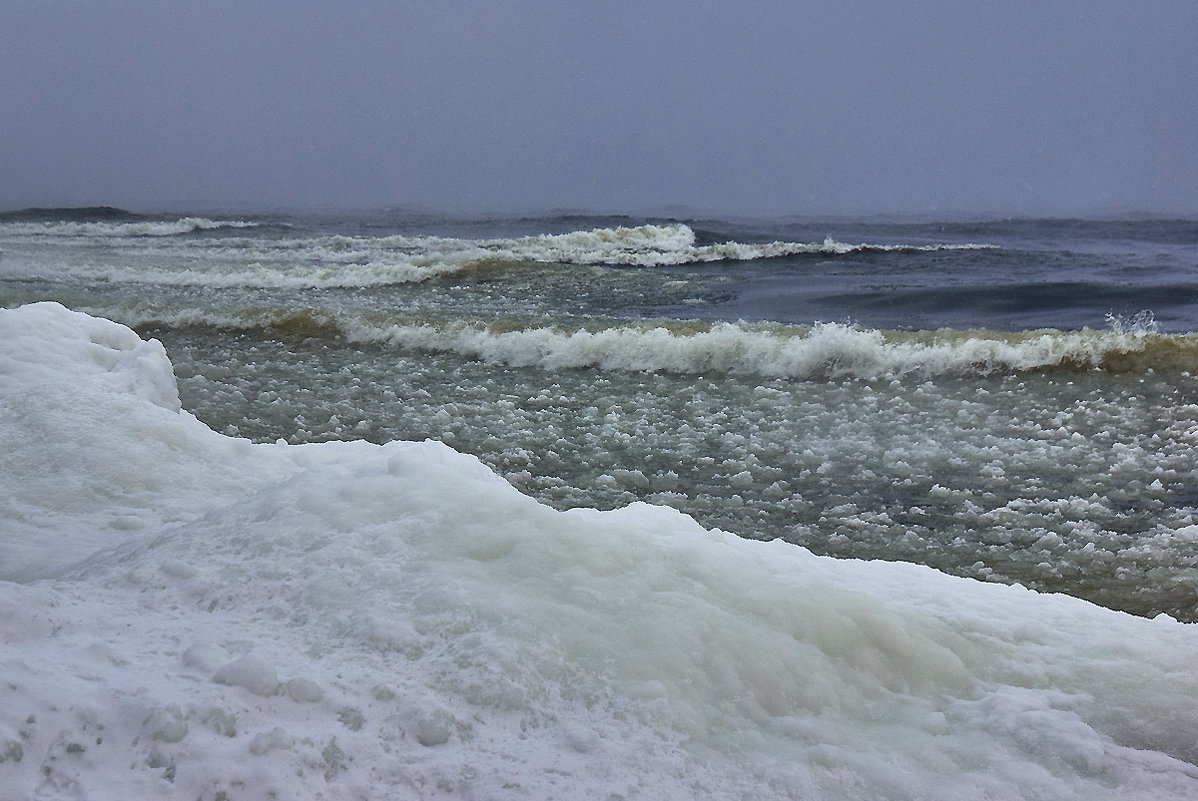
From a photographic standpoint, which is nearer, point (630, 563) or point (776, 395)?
point (630, 563)

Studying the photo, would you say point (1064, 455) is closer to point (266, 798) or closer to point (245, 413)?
point (266, 798)

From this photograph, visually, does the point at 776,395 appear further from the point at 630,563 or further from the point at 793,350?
the point at 630,563

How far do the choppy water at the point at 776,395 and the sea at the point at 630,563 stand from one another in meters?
0.05

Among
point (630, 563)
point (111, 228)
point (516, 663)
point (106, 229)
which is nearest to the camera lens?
point (516, 663)

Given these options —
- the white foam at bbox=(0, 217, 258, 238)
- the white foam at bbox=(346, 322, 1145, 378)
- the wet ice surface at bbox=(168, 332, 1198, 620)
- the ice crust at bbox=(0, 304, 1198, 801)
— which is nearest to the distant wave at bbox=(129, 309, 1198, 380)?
the white foam at bbox=(346, 322, 1145, 378)

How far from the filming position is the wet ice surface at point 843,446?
16.0ft

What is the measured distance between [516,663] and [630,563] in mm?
681

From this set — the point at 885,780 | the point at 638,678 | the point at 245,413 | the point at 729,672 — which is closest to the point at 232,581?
the point at 638,678

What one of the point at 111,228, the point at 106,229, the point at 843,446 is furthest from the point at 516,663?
the point at 111,228

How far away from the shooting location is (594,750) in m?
2.14

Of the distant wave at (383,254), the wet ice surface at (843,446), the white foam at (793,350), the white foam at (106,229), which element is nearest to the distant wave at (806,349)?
the white foam at (793,350)

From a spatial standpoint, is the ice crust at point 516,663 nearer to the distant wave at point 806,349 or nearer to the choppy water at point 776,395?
the choppy water at point 776,395

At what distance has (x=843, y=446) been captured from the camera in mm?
6777

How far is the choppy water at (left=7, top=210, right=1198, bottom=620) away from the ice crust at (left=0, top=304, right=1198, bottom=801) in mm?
1864
